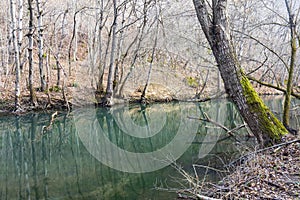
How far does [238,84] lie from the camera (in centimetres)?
541

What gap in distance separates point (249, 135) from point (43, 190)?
5715 millimetres

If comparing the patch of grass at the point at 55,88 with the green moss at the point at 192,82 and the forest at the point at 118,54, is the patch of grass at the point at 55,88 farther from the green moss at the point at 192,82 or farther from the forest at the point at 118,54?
the green moss at the point at 192,82

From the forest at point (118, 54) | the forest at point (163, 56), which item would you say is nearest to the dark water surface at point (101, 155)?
the forest at point (163, 56)

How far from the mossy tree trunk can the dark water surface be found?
1.01 m

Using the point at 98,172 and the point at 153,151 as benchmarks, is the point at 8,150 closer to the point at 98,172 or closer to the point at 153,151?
the point at 98,172

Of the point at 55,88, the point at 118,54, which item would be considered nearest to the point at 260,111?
the point at 118,54

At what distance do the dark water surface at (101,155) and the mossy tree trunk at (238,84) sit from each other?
3.31 ft

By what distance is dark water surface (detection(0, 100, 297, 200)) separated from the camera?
5262 mm

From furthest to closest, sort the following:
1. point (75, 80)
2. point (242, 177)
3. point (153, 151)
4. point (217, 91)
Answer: point (217, 91) → point (75, 80) → point (153, 151) → point (242, 177)

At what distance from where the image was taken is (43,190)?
521cm

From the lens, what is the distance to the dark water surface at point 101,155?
5.26 m

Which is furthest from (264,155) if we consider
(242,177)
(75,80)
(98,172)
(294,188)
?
(75,80)

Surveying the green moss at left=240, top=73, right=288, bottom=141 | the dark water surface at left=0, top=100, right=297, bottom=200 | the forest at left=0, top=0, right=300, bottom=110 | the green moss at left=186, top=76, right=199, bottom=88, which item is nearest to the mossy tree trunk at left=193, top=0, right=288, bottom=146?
the green moss at left=240, top=73, right=288, bottom=141

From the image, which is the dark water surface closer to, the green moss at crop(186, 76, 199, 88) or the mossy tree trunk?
the mossy tree trunk
